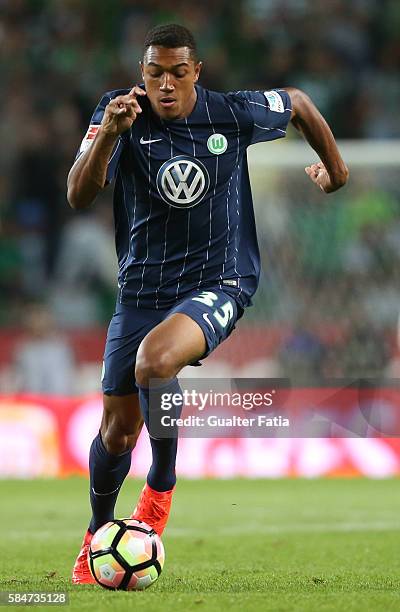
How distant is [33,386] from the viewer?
12547 millimetres

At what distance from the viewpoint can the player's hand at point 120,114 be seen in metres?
4.74

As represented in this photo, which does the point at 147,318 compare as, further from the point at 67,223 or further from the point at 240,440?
the point at 67,223

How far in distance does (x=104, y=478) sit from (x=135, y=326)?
73cm

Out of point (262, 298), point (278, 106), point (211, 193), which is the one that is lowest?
point (262, 298)

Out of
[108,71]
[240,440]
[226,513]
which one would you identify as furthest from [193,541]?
[108,71]

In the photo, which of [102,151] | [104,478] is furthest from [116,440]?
[102,151]

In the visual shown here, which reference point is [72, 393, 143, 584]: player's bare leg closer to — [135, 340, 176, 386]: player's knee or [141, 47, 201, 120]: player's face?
[135, 340, 176, 386]: player's knee

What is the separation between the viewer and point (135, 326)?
213 inches

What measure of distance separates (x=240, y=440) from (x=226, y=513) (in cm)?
241

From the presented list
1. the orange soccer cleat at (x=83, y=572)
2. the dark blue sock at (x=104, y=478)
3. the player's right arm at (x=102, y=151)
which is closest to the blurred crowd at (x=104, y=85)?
the dark blue sock at (x=104, y=478)

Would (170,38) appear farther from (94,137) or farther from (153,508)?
(153,508)

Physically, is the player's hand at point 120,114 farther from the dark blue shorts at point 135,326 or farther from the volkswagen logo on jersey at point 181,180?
the dark blue shorts at point 135,326

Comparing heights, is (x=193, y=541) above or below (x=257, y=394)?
below

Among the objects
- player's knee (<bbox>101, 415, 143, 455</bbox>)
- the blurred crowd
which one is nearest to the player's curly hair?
player's knee (<bbox>101, 415, 143, 455</bbox>)
